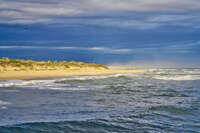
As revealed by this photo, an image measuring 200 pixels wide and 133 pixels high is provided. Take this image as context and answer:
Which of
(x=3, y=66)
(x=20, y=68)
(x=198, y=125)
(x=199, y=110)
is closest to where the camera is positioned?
(x=198, y=125)

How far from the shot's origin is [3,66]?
39.2 m

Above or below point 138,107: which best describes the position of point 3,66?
above

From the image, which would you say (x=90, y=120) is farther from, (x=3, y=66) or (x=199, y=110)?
(x=3, y=66)

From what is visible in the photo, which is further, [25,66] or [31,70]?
[25,66]

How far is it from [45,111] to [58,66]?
155 ft

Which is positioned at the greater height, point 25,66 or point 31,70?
point 25,66

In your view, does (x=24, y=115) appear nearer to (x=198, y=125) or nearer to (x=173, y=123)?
Result: (x=173, y=123)

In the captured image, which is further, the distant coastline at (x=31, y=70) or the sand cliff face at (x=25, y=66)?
the sand cliff face at (x=25, y=66)

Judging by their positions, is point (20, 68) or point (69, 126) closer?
point (69, 126)

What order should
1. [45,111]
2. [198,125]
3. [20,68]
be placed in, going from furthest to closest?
[20,68] → [45,111] → [198,125]

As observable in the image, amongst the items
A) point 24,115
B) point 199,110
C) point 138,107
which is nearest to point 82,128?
point 24,115

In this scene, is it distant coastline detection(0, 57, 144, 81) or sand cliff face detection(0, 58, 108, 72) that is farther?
sand cliff face detection(0, 58, 108, 72)

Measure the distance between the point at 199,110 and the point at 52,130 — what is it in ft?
18.6

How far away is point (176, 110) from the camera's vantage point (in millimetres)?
9570
